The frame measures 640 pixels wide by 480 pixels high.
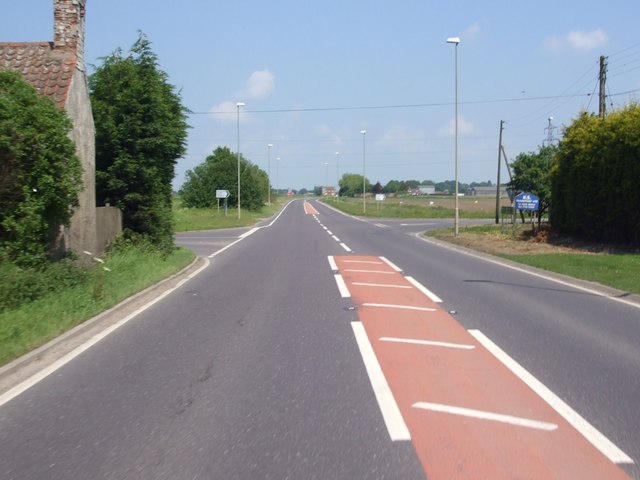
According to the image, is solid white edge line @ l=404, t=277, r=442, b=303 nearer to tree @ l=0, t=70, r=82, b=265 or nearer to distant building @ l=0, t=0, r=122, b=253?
tree @ l=0, t=70, r=82, b=265

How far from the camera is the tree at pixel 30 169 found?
1186 centimetres

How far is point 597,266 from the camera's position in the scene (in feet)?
63.7

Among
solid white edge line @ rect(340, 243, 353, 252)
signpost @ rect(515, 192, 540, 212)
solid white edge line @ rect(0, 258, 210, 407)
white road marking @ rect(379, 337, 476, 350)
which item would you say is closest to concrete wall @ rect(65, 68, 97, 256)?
solid white edge line @ rect(0, 258, 210, 407)

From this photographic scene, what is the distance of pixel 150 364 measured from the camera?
8.13 meters

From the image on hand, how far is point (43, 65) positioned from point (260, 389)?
12646 mm

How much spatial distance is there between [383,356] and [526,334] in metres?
2.62

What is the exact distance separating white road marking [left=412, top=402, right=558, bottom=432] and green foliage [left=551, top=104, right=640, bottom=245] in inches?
809

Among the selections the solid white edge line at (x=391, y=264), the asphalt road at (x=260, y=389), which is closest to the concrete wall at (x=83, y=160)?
the asphalt road at (x=260, y=389)

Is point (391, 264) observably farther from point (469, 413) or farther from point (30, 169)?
point (469, 413)

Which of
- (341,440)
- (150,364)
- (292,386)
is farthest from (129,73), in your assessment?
(341,440)

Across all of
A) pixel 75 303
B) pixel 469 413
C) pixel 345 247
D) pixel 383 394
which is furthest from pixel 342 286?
pixel 345 247

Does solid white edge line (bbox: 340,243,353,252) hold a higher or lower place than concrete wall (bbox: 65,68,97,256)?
lower

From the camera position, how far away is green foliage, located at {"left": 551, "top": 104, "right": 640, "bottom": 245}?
24.7 m

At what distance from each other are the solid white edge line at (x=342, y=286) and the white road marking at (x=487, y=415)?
762cm
